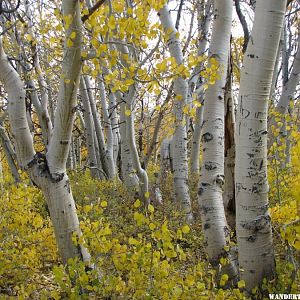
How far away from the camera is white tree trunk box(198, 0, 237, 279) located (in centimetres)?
295

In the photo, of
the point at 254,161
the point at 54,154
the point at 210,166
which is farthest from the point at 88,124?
the point at 254,161

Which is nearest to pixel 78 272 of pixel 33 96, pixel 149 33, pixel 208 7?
pixel 149 33

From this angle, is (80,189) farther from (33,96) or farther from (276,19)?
(276,19)

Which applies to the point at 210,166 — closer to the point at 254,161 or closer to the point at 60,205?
the point at 254,161

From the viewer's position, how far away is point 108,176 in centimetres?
910

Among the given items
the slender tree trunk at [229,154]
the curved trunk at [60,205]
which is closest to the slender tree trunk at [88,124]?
the slender tree trunk at [229,154]

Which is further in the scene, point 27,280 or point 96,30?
point 27,280

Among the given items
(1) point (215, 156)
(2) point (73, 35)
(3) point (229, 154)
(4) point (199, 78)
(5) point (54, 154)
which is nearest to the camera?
(2) point (73, 35)

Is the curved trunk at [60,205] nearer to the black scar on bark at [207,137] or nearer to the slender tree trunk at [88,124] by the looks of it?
the black scar on bark at [207,137]

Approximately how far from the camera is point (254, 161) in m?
2.40

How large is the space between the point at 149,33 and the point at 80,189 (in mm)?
5005

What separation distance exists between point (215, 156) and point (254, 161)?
614 mm

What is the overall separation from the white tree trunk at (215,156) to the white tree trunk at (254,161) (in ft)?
1.51

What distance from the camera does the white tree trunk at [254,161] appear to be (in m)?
2.29
